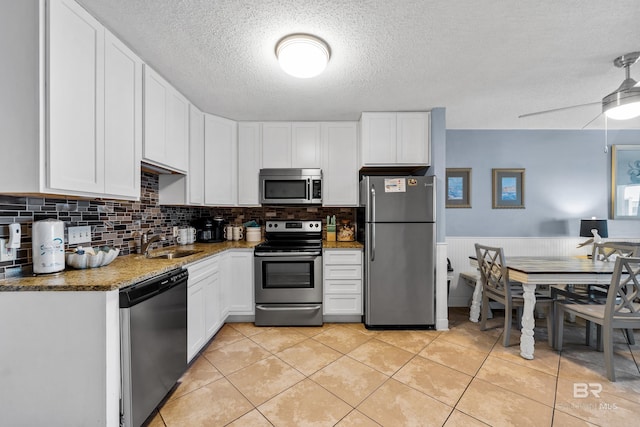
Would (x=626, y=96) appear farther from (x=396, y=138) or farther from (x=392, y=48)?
(x=392, y=48)

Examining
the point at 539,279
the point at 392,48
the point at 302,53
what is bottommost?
the point at 539,279

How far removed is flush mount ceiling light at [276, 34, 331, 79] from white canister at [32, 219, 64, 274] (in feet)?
5.70

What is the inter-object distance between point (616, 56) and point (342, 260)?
110 inches

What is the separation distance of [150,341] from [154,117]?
1.69 m

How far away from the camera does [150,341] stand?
1.43 m

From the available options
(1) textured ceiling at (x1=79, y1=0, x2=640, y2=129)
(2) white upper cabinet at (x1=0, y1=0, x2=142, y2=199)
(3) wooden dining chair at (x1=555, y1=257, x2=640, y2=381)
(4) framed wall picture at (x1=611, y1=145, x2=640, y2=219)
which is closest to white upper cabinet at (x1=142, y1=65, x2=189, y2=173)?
(1) textured ceiling at (x1=79, y1=0, x2=640, y2=129)

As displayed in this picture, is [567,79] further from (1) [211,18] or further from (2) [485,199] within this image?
(1) [211,18]

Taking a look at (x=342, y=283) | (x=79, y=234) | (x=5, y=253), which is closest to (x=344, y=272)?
(x=342, y=283)

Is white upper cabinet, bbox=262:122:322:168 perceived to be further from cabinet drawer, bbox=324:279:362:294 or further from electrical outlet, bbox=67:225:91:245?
electrical outlet, bbox=67:225:91:245

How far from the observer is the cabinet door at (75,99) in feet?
3.96

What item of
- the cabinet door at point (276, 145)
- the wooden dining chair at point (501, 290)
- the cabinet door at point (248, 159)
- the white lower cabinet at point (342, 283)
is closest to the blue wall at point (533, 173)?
the wooden dining chair at point (501, 290)

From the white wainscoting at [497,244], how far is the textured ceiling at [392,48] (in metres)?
1.76

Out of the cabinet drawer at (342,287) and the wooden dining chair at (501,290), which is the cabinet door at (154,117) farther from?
the wooden dining chair at (501,290)

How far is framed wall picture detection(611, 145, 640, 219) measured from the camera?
11.2 ft
